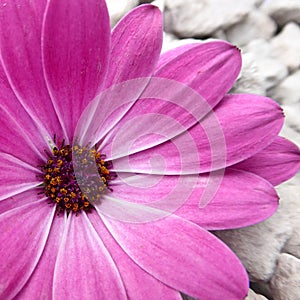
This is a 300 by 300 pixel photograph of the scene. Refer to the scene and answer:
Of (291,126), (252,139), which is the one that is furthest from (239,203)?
(291,126)

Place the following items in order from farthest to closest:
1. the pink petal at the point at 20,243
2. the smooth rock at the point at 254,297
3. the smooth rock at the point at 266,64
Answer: the smooth rock at the point at 266,64 → the smooth rock at the point at 254,297 → the pink petal at the point at 20,243

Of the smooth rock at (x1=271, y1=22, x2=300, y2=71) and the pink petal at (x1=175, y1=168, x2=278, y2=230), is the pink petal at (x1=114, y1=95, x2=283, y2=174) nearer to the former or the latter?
the pink petal at (x1=175, y1=168, x2=278, y2=230)

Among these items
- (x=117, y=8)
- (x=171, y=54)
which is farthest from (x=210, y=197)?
(x=117, y=8)

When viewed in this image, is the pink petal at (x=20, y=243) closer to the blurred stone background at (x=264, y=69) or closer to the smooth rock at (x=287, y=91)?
the blurred stone background at (x=264, y=69)

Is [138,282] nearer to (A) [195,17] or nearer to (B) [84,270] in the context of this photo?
(B) [84,270]

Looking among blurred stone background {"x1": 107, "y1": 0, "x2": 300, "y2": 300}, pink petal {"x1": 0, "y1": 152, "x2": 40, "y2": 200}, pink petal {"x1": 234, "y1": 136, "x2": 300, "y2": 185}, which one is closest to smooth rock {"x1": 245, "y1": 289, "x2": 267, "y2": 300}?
blurred stone background {"x1": 107, "y1": 0, "x2": 300, "y2": 300}

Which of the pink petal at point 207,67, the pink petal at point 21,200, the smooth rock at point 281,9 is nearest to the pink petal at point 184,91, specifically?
the pink petal at point 207,67
